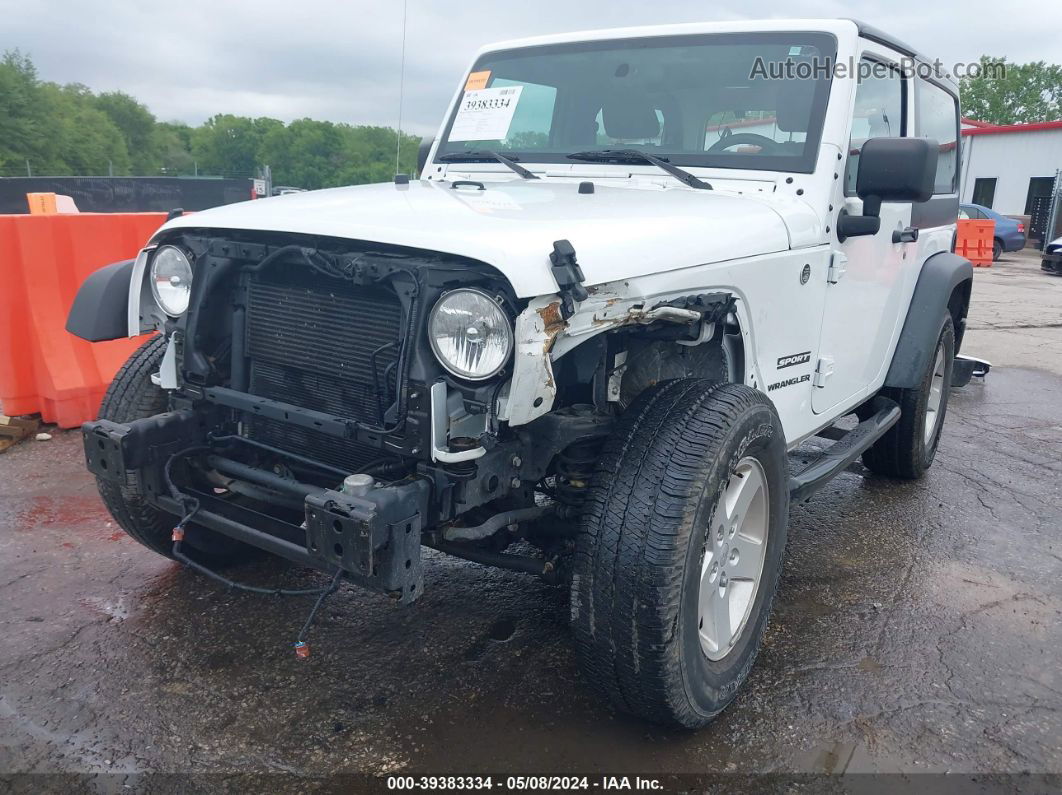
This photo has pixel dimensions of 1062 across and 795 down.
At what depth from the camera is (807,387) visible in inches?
132

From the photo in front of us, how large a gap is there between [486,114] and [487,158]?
0.81ft

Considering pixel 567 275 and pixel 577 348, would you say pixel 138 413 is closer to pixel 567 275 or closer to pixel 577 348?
pixel 577 348

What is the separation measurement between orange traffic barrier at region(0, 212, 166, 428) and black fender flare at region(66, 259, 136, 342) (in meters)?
2.51

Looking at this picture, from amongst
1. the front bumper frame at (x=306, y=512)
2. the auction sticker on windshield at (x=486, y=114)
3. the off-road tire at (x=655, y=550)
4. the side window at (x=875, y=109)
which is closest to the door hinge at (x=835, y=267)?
the side window at (x=875, y=109)

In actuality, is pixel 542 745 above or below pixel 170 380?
below

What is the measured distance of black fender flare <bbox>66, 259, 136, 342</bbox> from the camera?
284 centimetres

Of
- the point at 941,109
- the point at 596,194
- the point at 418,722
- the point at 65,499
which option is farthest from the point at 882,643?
the point at 65,499

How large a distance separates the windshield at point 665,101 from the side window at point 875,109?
0.77 ft

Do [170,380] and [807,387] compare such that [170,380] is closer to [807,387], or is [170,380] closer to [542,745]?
[542,745]

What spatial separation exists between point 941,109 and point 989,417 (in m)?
2.66

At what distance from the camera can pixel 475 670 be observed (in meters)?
2.83

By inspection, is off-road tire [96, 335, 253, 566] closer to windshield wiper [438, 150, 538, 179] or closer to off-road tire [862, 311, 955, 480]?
windshield wiper [438, 150, 538, 179]

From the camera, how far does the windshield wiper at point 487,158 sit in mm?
3500

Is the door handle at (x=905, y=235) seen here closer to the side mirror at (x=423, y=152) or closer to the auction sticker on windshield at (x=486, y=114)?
the auction sticker on windshield at (x=486, y=114)
